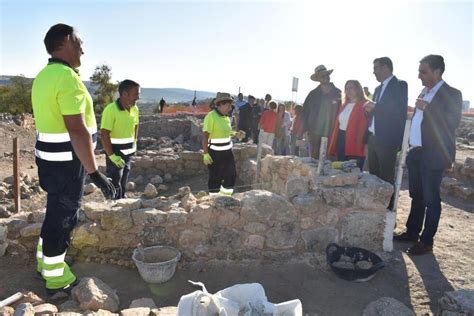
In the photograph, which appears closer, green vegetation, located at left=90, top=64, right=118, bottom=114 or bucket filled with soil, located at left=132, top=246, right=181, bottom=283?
bucket filled with soil, located at left=132, top=246, right=181, bottom=283

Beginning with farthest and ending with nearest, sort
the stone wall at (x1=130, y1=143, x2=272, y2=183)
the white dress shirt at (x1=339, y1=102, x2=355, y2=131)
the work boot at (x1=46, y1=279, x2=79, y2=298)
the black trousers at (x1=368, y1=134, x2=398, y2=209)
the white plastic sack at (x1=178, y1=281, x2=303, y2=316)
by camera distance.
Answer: the stone wall at (x1=130, y1=143, x2=272, y2=183) → the white dress shirt at (x1=339, y1=102, x2=355, y2=131) → the black trousers at (x1=368, y1=134, x2=398, y2=209) → the work boot at (x1=46, y1=279, x2=79, y2=298) → the white plastic sack at (x1=178, y1=281, x2=303, y2=316)

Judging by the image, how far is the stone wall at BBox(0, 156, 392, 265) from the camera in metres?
3.75

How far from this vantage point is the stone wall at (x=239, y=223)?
375 centimetres

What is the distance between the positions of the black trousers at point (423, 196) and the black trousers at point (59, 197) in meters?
3.68

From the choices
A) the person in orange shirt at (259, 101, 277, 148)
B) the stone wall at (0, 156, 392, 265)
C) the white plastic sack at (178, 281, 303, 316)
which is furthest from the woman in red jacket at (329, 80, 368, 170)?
the person in orange shirt at (259, 101, 277, 148)

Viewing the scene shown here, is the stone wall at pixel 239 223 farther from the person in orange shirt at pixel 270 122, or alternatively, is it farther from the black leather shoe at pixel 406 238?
the person in orange shirt at pixel 270 122

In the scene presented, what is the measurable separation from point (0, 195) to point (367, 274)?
21.7ft

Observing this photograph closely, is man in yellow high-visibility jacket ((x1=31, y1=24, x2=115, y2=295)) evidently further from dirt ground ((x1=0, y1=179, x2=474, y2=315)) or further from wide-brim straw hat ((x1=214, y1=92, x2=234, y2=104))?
wide-brim straw hat ((x1=214, y1=92, x2=234, y2=104))

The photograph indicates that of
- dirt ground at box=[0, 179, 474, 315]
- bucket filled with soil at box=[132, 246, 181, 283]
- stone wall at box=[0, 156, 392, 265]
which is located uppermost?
stone wall at box=[0, 156, 392, 265]

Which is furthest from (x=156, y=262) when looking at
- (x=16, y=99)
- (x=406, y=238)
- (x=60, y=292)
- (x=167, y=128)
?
(x=16, y=99)

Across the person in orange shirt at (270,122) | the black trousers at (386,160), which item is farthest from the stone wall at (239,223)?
the person in orange shirt at (270,122)

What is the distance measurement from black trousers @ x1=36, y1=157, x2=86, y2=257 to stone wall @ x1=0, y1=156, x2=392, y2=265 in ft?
2.19

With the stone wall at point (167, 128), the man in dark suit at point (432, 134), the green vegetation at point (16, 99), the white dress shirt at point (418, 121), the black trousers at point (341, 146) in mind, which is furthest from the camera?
the green vegetation at point (16, 99)

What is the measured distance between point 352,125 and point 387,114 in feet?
2.20
